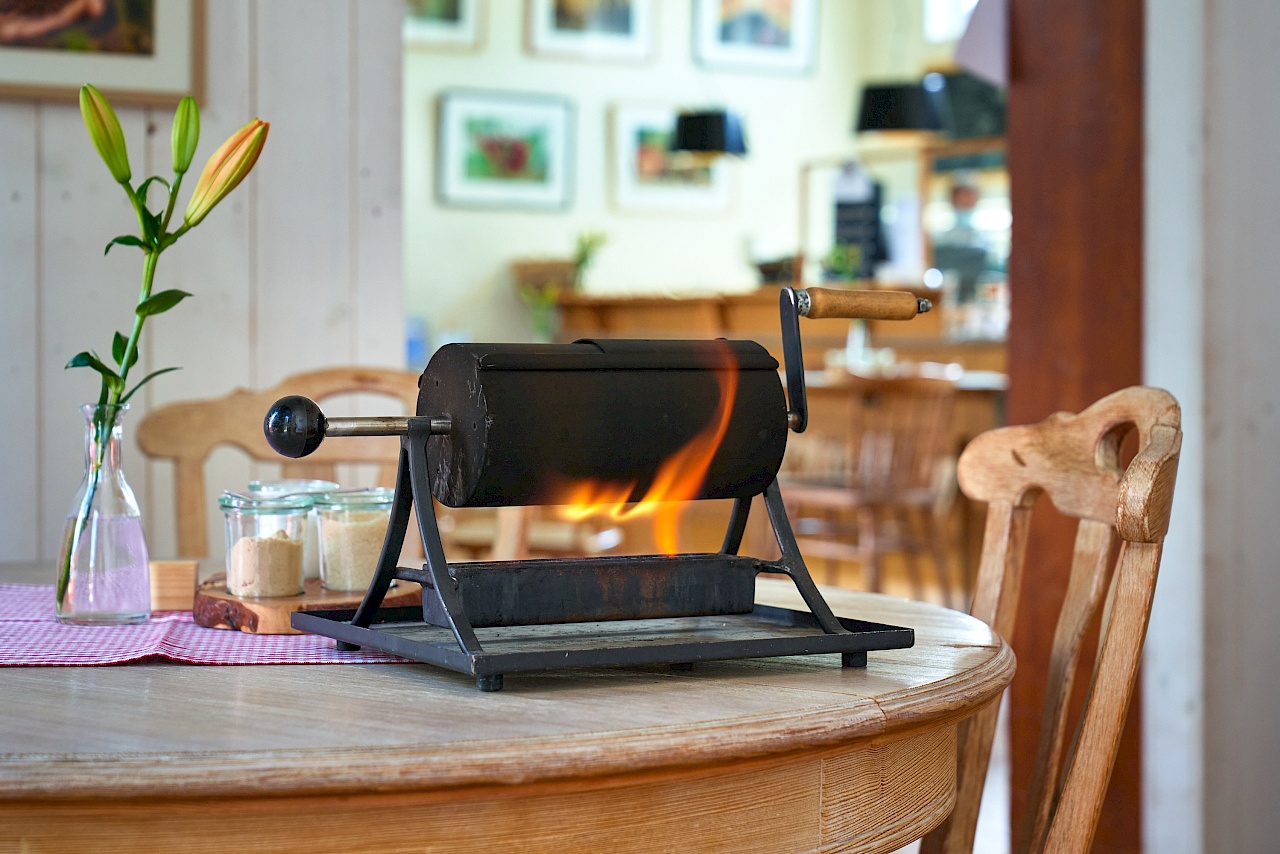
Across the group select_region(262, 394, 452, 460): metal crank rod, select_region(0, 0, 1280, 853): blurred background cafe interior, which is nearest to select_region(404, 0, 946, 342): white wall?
select_region(0, 0, 1280, 853): blurred background cafe interior

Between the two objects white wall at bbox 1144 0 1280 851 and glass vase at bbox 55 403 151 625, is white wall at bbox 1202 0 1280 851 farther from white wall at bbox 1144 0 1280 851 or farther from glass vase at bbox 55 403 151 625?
glass vase at bbox 55 403 151 625

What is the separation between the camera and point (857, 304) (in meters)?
0.93

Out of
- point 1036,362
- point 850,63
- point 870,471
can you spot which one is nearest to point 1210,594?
point 1036,362

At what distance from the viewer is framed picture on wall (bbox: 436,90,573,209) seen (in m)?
7.72

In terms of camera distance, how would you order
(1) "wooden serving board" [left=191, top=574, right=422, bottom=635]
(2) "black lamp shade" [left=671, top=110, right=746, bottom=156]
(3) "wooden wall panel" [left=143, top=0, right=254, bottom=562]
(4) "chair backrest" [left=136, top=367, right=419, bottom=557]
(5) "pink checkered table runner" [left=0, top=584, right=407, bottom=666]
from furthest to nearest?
(2) "black lamp shade" [left=671, top=110, right=746, bottom=156] → (3) "wooden wall panel" [left=143, top=0, right=254, bottom=562] → (4) "chair backrest" [left=136, top=367, right=419, bottom=557] → (1) "wooden serving board" [left=191, top=574, right=422, bottom=635] → (5) "pink checkered table runner" [left=0, top=584, right=407, bottom=666]

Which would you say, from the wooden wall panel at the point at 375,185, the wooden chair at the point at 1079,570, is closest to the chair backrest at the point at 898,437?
the wooden wall panel at the point at 375,185

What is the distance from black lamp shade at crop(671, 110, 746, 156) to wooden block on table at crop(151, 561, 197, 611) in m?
5.04

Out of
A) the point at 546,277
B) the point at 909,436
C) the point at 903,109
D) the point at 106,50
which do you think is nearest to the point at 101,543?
the point at 106,50

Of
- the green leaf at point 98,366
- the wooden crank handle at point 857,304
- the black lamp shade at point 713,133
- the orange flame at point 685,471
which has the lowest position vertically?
the orange flame at point 685,471

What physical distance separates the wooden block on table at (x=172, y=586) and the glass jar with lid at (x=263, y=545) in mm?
104

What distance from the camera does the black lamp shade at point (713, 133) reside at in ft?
19.5

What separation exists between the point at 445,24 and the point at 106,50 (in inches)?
241

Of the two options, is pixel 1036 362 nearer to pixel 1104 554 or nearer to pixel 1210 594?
pixel 1210 594

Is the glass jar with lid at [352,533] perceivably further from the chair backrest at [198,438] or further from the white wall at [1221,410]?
the white wall at [1221,410]
